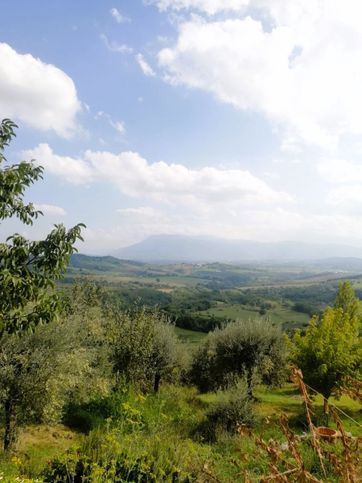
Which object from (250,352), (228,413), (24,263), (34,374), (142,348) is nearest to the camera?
(24,263)

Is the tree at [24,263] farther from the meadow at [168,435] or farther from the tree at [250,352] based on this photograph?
the tree at [250,352]

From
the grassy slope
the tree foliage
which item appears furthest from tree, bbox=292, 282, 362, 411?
the grassy slope

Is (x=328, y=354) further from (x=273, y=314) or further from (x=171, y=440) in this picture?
(x=273, y=314)

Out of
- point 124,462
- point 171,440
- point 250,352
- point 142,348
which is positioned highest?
point 124,462

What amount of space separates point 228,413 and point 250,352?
7.50 metres

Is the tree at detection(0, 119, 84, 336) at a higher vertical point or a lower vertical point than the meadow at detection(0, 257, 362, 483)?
higher

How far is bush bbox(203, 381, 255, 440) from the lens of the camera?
56.0ft

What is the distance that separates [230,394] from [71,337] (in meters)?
8.27

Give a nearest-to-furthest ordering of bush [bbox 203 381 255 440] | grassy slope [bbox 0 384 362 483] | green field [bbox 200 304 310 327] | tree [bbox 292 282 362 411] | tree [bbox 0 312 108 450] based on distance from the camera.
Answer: grassy slope [bbox 0 384 362 483] → tree [bbox 0 312 108 450] → bush [bbox 203 381 255 440] → tree [bbox 292 282 362 411] → green field [bbox 200 304 310 327]

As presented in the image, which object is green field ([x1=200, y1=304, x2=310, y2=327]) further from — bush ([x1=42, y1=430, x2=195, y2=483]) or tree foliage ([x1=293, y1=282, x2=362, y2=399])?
bush ([x1=42, y1=430, x2=195, y2=483])

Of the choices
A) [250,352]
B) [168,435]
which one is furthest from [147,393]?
[168,435]

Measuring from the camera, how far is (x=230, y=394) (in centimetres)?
1773

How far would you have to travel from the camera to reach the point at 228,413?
56.4ft

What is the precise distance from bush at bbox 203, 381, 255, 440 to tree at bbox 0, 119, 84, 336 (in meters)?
12.4
